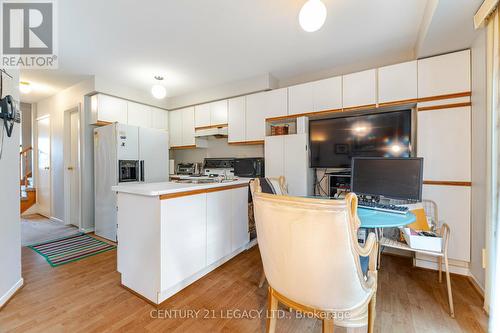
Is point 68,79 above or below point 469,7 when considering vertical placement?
above

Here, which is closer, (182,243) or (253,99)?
(182,243)

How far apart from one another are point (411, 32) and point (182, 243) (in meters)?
3.10

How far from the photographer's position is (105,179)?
3301 mm

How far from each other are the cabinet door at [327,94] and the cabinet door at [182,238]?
1966mm

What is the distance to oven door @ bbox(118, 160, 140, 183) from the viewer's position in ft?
10.5

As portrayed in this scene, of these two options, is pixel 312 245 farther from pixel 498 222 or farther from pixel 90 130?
pixel 90 130

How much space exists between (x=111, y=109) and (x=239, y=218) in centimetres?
291

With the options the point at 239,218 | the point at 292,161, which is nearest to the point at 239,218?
the point at 239,218

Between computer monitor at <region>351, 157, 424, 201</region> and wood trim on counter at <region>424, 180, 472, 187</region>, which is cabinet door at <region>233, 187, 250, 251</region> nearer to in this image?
computer monitor at <region>351, 157, 424, 201</region>

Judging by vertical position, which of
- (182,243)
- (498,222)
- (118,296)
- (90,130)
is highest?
(90,130)

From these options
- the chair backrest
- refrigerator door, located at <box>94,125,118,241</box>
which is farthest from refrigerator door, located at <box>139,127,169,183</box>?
the chair backrest

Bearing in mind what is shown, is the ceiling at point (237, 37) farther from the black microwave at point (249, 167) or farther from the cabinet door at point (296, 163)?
the black microwave at point (249, 167)

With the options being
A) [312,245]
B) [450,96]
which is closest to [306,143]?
[450,96]

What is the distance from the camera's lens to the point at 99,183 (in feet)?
11.2
